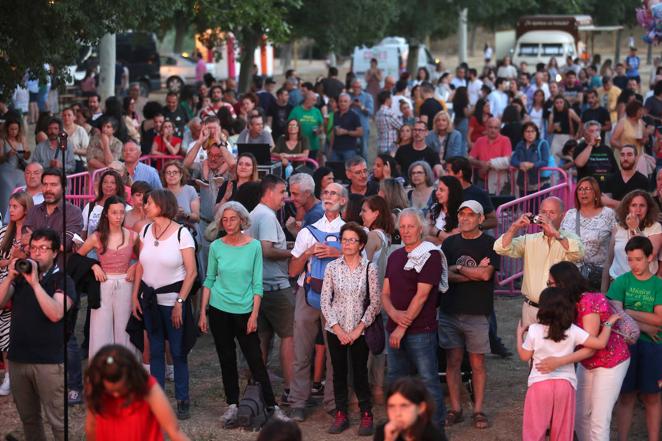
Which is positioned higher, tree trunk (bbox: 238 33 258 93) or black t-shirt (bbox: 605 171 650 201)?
tree trunk (bbox: 238 33 258 93)

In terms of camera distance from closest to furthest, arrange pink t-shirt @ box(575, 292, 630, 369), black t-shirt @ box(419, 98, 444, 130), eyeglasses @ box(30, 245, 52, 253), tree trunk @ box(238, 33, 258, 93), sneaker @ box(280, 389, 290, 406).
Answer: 1. pink t-shirt @ box(575, 292, 630, 369)
2. eyeglasses @ box(30, 245, 52, 253)
3. sneaker @ box(280, 389, 290, 406)
4. black t-shirt @ box(419, 98, 444, 130)
5. tree trunk @ box(238, 33, 258, 93)

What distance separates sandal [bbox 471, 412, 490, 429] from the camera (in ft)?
32.5

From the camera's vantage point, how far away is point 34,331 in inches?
340

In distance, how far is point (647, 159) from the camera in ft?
48.2

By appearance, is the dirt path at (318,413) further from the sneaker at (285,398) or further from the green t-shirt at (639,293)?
the green t-shirt at (639,293)

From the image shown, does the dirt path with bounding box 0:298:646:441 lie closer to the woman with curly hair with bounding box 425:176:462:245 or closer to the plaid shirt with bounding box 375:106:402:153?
the woman with curly hair with bounding box 425:176:462:245

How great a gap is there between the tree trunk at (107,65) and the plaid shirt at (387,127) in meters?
7.22

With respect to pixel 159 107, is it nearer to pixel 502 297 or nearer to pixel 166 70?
pixel 502 297

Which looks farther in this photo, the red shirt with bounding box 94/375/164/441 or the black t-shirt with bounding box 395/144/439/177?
the black t-shirt with bounding box 395/144/439/177

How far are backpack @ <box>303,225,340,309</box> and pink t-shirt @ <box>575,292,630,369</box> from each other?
2.23 meters

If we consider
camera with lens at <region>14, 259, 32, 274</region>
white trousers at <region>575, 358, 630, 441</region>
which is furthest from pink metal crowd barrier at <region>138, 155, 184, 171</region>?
white trousers at <region>575, 358, 630, 441</region>

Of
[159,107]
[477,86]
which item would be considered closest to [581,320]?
[159,107]

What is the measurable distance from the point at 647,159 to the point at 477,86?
16320 millimetres

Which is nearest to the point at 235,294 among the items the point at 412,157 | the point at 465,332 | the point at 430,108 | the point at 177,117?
the point at 465,332
